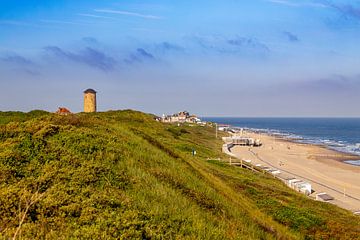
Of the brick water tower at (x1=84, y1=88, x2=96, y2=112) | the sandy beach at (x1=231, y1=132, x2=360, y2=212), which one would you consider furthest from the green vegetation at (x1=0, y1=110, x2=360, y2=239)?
the sandy beach at (x1=231, y1=132, x2=360, y2=212)

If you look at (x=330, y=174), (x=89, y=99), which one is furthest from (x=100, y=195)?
(x=330, y=174)

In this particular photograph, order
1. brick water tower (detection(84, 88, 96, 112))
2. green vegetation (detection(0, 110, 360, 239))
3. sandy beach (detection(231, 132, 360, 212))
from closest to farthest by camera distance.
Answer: green vegetation (detection(0, 110, 360, 239))
brick water tower (detection(84, 88, 96, 112))
sandy beach (detection(231, 132, 360, 212))

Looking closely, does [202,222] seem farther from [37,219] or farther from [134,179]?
[37,219]

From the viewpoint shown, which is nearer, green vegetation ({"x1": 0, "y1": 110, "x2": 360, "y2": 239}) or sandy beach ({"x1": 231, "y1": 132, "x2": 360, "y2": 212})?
green vegetation ({"x1": 0, "y1": 110, "x2": 360, "y2": 239})

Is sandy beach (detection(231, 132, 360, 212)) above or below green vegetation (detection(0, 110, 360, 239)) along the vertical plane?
below

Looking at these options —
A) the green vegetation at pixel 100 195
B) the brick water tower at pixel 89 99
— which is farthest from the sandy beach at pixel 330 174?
the green vegetation at pixel 100 195

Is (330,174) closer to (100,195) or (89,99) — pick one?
(89,99)

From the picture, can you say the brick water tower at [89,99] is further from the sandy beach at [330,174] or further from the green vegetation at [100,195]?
the sandy beach at [330,174]

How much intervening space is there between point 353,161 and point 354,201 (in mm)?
39967

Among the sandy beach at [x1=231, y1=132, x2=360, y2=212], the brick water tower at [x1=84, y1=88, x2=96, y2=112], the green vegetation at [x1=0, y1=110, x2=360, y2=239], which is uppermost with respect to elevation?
the brick water tower at [x1=84, y1=88, x2=96, y2=112]

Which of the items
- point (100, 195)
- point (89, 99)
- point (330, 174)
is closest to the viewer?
point (100, 195)

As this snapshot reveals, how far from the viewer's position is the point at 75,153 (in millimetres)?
9828

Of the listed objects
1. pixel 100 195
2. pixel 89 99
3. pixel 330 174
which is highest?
pixel 89 99

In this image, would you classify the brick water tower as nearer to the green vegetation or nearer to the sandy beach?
the green vegetation
